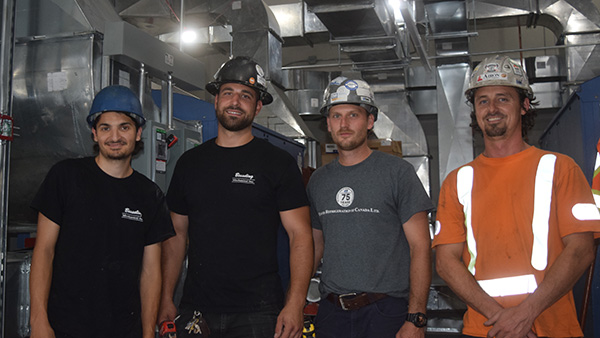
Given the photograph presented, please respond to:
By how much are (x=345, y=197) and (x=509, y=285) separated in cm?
73

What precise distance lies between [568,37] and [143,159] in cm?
592

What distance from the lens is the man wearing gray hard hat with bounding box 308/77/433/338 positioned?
211cm

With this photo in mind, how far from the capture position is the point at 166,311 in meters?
2.23

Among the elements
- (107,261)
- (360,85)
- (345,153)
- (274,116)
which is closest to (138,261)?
(107,261)

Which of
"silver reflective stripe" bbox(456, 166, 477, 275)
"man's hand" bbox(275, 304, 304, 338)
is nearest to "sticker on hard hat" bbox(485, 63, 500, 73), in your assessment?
"silver reflective stripe" bbox(456, 166, 477, 275)

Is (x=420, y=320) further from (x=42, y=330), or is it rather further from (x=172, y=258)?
(x=42, y=330)

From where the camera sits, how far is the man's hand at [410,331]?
2043 millimetres

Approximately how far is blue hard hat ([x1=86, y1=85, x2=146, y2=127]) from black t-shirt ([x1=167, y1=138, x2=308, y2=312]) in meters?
0.35

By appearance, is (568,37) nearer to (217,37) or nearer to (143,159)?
(217,37)

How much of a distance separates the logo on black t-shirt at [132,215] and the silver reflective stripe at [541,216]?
145cm

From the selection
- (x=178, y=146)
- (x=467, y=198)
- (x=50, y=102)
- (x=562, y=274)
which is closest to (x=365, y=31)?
(x=178, y=146)

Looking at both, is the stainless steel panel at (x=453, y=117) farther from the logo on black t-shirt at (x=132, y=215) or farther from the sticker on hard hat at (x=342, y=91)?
the logo on black t-shirt at (x=132, y=215)

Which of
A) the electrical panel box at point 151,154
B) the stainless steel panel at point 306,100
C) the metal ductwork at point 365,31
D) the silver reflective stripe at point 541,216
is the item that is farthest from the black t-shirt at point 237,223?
the stainless steel panel at point 306,100

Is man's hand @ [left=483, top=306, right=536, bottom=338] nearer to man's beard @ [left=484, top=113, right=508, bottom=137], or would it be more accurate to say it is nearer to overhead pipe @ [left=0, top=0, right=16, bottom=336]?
man's beard @ [left=484, top=113, right=508, bottom=137]
